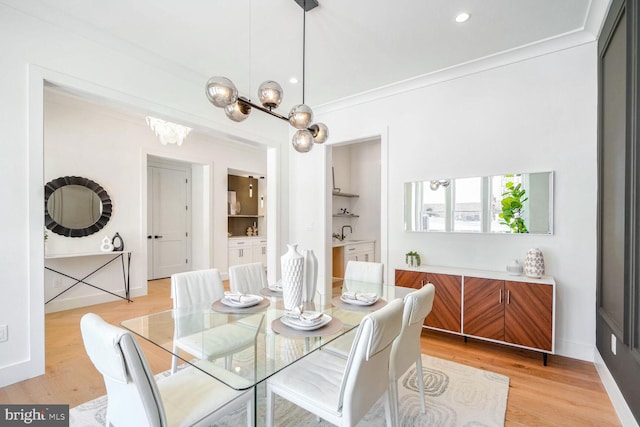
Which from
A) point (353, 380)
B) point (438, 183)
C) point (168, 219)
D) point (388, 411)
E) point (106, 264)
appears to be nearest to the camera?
point (353, 380)

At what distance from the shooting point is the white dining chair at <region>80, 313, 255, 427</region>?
3.52ft

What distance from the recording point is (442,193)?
3342mm

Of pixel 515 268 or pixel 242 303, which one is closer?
pixel 242 303

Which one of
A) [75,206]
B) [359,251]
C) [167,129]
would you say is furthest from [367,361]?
[75,206]

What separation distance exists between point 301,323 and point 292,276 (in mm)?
359

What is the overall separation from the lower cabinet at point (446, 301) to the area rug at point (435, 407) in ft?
1.85

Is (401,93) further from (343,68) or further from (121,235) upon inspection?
(121,235)

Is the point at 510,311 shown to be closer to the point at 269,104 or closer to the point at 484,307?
the point at 484,307

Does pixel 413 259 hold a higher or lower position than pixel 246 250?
higher

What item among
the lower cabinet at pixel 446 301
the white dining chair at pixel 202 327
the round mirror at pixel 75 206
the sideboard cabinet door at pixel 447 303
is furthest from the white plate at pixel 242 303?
the round mirror at pixel 75 206

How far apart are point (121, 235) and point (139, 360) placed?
4301mm

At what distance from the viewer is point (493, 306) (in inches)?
109

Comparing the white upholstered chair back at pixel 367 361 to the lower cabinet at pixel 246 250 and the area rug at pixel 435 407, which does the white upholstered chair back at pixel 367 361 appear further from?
the lower cabinet at pixel 246 250

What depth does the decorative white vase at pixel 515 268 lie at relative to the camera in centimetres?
280
